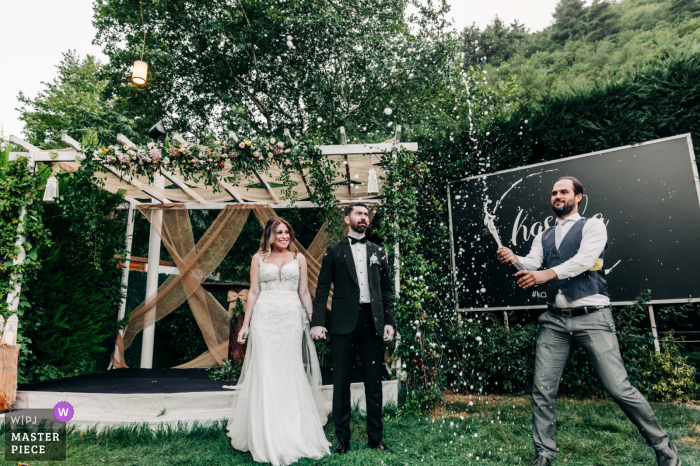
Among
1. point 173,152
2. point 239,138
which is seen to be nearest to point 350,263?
point 239,138

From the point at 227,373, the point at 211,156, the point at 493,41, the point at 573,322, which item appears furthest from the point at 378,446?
the point at 493,41

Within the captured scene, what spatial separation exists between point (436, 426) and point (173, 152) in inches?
152

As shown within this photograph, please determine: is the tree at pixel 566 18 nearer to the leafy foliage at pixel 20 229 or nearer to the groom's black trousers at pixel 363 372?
the groom's black trousers at pixel 363 372

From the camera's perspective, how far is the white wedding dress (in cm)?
294

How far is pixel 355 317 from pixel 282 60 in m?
9.77

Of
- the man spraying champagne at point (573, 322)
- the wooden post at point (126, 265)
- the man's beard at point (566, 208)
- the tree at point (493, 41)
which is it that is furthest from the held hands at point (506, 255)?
the tree at point (493, 41)

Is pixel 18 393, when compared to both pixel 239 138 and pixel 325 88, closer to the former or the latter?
pixel 239 138

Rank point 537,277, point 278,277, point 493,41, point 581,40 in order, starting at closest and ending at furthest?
point 537,277, point 278,277, point 581,40, point 493,41

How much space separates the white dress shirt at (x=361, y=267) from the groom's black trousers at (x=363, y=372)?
80 millimetres

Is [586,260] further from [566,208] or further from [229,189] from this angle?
[229,189]

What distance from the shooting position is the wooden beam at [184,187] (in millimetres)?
5188

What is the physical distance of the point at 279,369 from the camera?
3.20 meters

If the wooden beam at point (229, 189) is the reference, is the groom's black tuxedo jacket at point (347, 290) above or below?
below

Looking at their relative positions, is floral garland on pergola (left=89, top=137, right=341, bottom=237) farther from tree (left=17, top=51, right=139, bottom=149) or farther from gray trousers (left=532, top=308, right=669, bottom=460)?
tree (left=17, top=51, right=139, bottom=149)
